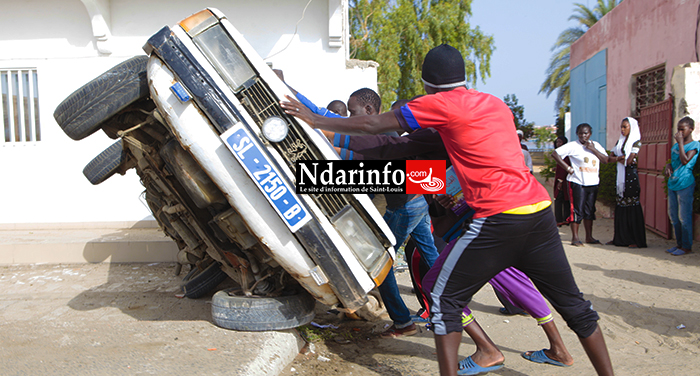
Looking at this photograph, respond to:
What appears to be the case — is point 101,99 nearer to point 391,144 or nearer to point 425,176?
point 391,144

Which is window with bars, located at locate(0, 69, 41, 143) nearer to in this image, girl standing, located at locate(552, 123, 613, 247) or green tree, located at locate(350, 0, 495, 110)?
girl standing, located at locate(552, 123, 613, 247)

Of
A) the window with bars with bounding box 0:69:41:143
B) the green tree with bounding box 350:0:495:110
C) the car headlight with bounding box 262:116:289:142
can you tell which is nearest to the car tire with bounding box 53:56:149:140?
the car headlight with bounding box 262:116:289:142

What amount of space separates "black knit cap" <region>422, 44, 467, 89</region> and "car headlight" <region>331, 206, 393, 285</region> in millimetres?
891

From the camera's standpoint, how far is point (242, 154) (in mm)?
2639

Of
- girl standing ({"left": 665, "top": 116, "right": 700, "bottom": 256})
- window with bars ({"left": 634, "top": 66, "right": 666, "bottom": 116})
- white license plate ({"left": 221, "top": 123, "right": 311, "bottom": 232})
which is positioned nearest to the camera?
white license plate ({"left": 221, "top": 123, "right": 311, "bottom": 232})

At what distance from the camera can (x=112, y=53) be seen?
645cm

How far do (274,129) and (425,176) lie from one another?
0.99 metres

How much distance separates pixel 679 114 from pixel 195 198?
7.03 m

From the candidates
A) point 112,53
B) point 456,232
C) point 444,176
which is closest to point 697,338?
point 456,232

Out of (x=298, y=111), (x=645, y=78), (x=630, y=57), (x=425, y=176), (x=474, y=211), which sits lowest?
(x=474, y=211)

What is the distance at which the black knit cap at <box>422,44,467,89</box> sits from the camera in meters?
2.47

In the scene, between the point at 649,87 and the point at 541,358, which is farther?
the point at 649,87

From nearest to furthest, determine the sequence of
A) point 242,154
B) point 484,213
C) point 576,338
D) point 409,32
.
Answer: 1. point 484,213
2. point 242,154
3. point 576,338
4. point 409,32

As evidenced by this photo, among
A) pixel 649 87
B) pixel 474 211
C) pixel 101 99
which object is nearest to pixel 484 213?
pixel 474 211
